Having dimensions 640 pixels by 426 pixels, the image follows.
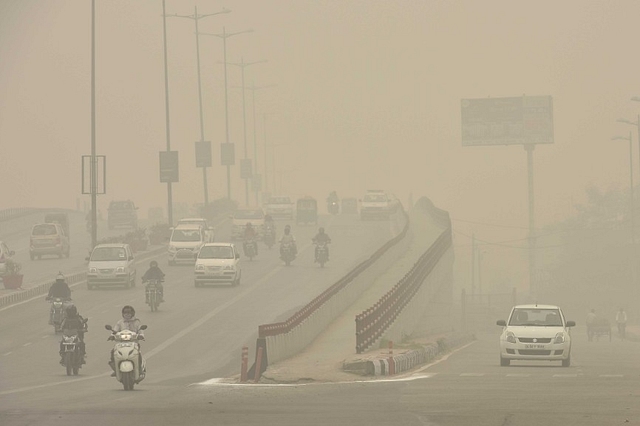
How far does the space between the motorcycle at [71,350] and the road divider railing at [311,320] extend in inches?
161

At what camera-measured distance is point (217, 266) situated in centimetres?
6281

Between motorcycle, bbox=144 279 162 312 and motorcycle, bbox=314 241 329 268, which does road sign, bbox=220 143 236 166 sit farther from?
motorcycle, bbox=144 279 162 312

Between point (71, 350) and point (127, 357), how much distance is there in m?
7.24

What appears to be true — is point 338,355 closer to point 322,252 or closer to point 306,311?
point 306,311

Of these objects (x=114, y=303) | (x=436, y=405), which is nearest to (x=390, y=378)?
(x=436, y=405)

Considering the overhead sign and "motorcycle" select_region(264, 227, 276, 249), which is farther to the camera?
the overhead sign

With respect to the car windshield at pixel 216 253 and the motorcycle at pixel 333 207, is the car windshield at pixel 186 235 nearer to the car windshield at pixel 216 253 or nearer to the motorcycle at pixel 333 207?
the car windshield at pixel 216 253

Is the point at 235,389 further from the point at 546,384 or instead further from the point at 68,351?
the point at 68,351

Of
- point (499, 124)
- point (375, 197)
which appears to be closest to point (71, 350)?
point (375, 197)

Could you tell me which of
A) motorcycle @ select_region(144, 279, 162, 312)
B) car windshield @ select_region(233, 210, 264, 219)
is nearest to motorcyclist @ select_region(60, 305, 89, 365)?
motorcycle @ select_region(144, 279, 162, 312)

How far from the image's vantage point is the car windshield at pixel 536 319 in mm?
36812

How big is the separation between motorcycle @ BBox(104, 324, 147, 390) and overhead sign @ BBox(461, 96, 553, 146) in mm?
128176

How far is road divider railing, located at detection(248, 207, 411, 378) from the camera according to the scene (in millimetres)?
33672

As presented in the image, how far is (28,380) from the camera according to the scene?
32656mm
